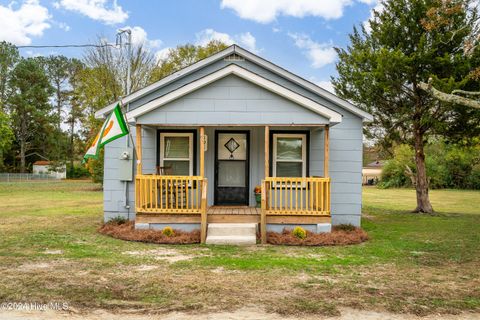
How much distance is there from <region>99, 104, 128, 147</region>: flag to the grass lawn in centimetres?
232

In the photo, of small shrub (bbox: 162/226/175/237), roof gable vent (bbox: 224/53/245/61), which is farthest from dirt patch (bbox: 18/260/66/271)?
roof gable vent (bbox: 224/53/245/61)

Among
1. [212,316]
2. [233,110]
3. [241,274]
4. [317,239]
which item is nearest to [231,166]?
[233,110]

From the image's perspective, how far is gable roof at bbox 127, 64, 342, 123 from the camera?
945 cm

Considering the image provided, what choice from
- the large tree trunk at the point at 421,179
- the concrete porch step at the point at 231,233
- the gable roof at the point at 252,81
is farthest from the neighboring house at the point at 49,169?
the concrete porch step at the point at 231,233

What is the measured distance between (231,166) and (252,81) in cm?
257

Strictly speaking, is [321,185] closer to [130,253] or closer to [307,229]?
[307,229]

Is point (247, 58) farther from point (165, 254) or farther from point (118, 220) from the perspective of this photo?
point (165, 254)

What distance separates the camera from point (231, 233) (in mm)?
9281

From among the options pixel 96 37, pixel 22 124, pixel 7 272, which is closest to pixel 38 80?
pixel 22 124

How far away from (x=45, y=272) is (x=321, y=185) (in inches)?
235

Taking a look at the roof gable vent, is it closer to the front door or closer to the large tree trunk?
the front door

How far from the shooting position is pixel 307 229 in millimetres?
9648

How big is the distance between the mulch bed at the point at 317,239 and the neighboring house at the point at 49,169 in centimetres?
4361

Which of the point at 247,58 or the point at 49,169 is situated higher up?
the point at 247,58
